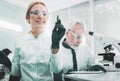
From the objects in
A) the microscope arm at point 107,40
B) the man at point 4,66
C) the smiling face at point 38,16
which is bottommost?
the man at point 4,66

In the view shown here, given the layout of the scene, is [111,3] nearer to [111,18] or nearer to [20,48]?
[111,18]

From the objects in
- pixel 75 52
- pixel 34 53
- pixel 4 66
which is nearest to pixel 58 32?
pixel 34 53

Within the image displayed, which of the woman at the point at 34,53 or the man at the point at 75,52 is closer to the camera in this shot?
the woman at the point at 34,53

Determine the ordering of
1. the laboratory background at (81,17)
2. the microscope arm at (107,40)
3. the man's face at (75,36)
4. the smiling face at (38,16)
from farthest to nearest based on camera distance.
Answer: the laboratory background at (81,17), the man's face at (75,36), the microscope arm at (107,40), the smiling face at (38,16)

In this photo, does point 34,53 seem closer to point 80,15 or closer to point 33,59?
point 33,59

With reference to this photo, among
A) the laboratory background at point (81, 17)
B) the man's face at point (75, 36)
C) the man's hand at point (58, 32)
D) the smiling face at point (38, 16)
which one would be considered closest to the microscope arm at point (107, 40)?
the man's face at point (75, 36)

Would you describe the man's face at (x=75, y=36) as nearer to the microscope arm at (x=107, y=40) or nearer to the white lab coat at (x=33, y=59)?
the microscope arm at (x=107, y=40)

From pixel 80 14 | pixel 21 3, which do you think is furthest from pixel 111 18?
pixel 21 3

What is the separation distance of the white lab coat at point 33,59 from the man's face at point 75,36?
55cm

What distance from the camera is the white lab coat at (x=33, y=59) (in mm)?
1545

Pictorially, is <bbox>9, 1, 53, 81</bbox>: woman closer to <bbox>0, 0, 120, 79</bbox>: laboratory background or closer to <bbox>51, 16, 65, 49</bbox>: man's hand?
<bbox>51, 16, 65, 49</bbox>: man's hand

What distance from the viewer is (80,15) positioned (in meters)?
5.50

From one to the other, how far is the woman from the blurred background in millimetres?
2960

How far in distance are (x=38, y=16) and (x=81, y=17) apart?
389 cm
